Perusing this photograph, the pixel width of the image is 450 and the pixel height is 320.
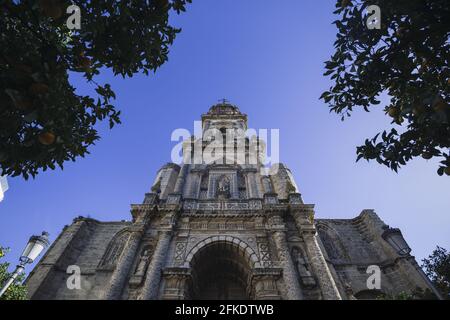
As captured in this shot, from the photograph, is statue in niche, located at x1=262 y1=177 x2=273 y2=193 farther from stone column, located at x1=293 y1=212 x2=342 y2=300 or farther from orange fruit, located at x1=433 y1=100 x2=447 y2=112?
orange fruit, located at x1=433 y1=100 x2=447 y2=112

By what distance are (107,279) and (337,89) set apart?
Result: 14518 millimetres

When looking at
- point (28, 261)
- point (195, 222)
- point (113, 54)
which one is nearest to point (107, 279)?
point (195, 222)

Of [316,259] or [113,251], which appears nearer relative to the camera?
[316,259]

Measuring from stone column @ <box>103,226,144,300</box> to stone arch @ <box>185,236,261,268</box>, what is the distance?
2833 mm

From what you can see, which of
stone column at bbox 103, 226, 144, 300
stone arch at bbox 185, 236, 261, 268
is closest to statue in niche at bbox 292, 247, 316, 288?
stone arch at bbox 185, 236, 261, 268

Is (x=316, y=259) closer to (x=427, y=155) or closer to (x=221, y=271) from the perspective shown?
(x=221, y=271)

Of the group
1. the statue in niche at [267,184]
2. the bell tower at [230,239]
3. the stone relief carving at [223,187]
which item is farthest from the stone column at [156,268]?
the statue in niche at [267,184]

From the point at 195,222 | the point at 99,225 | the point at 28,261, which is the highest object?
the point at 99,225

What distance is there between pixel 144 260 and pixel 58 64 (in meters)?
10.7

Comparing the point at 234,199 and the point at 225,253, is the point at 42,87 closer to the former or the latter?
the point at 225,253

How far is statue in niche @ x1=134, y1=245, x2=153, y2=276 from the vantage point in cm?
1226

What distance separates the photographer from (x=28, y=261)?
6.84 meters

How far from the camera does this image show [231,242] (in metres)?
13.6

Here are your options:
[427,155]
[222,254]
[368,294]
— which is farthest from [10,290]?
[368,294]
